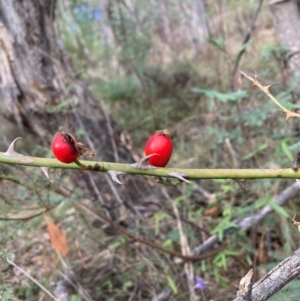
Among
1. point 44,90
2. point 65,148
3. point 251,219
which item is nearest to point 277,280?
point 65,148

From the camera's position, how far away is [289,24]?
1.58 m

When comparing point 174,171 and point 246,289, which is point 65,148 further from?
point 246,289

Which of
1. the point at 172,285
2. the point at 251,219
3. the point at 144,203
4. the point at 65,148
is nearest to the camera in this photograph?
the point at 65,148

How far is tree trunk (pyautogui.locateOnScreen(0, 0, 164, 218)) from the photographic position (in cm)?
180

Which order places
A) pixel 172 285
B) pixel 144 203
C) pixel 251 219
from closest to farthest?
pixel 172 285
pixel 251 219
pixel 144 203

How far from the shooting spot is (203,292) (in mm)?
1401

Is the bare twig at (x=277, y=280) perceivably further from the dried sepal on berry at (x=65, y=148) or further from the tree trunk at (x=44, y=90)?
the tree trunk at (x=44, y=90)

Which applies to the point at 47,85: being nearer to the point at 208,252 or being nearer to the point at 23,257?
the point at 23,257

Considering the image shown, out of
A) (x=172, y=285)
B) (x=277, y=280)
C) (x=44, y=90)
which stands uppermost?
(x=44, y=90)

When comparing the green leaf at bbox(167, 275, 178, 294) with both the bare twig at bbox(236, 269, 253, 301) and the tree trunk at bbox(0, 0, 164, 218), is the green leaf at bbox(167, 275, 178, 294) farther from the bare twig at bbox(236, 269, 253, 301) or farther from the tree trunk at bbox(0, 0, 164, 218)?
the bare twig at bbox(236, 269, 253, 301)

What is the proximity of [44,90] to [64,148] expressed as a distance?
1391mm

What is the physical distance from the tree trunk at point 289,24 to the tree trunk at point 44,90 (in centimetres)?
85

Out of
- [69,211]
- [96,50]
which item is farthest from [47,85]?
[96,50]

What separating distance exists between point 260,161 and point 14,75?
120 centimetres
